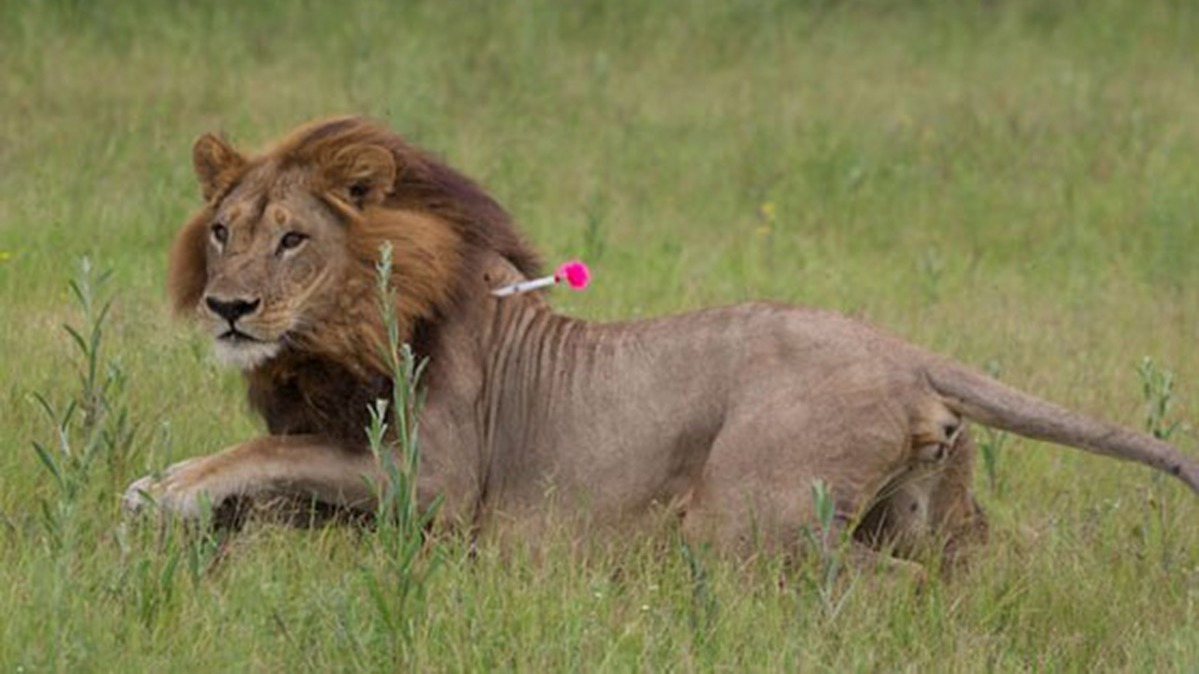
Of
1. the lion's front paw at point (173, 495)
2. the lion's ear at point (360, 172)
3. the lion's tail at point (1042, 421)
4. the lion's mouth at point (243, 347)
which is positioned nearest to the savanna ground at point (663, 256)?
the lion's front paw at point (173, 495)

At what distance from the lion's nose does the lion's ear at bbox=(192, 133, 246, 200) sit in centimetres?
49

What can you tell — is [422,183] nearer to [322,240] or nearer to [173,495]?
[322,240]

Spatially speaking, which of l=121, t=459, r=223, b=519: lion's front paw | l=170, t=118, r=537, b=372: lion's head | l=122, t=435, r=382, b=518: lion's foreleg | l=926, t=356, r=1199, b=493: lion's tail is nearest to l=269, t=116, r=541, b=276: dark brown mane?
l=170, t=118, r=537, b=372: lion's head

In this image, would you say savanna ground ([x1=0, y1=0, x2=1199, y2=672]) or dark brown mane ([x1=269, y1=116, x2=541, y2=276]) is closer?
savanna ground ([x1=0, y1=0, x2=1199, y2=672])

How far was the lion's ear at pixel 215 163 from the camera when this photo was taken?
21.2ft

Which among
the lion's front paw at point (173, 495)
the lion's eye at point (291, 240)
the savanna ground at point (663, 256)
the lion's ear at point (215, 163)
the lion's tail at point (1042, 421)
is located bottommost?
the savanna ground at point (663, 256)

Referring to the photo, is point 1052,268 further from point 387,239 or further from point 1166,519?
point 387,239

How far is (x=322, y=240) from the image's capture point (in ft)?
20.7

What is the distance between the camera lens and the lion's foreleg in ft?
19.5

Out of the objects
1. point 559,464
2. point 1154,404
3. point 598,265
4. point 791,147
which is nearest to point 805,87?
point 791,147

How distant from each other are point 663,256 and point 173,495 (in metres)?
4.72

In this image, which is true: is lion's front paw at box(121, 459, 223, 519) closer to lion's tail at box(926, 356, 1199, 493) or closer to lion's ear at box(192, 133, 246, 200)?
lion's ear at box(192, 133, 246, 200)

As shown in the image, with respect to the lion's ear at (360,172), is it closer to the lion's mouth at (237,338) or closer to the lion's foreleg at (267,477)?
the lion's mouth at (237,338)

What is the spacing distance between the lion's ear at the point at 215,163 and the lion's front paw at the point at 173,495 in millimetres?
820
